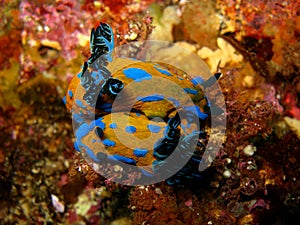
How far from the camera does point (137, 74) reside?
3393 mm

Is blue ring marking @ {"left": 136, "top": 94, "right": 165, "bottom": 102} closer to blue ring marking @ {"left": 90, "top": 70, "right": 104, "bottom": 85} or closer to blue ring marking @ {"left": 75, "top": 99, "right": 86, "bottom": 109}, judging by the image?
blue ring marking @ {"left": 90, "top": 70, "right": 104, "bottom": 85}

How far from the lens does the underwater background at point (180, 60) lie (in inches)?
154

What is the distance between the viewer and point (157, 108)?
3381 millimetres

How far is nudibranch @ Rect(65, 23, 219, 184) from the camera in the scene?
321 cm

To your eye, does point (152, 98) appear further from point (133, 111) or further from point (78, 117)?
point (78, 117)

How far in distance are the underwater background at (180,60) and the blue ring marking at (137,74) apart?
1015 mm

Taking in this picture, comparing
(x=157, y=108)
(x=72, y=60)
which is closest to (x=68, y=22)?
(x=72, y=60)

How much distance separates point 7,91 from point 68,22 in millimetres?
1682

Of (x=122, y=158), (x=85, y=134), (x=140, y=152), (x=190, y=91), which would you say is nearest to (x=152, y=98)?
(x=190, y=91)

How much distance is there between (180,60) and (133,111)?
1961mm

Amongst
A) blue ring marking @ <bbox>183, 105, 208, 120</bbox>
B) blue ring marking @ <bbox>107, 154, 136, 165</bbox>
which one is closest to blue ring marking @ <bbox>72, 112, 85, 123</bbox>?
blue ring marking @ <bbox>107, 154, 136, 165</bbox>

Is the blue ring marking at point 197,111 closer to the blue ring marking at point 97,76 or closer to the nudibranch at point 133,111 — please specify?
the nudibranch at point 133,111

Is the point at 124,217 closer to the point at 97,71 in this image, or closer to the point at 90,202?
the point at 90,202

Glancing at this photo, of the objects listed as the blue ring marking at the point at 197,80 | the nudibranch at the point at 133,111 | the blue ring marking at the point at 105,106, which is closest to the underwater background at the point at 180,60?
the blue ring marking at the point at 197,80
